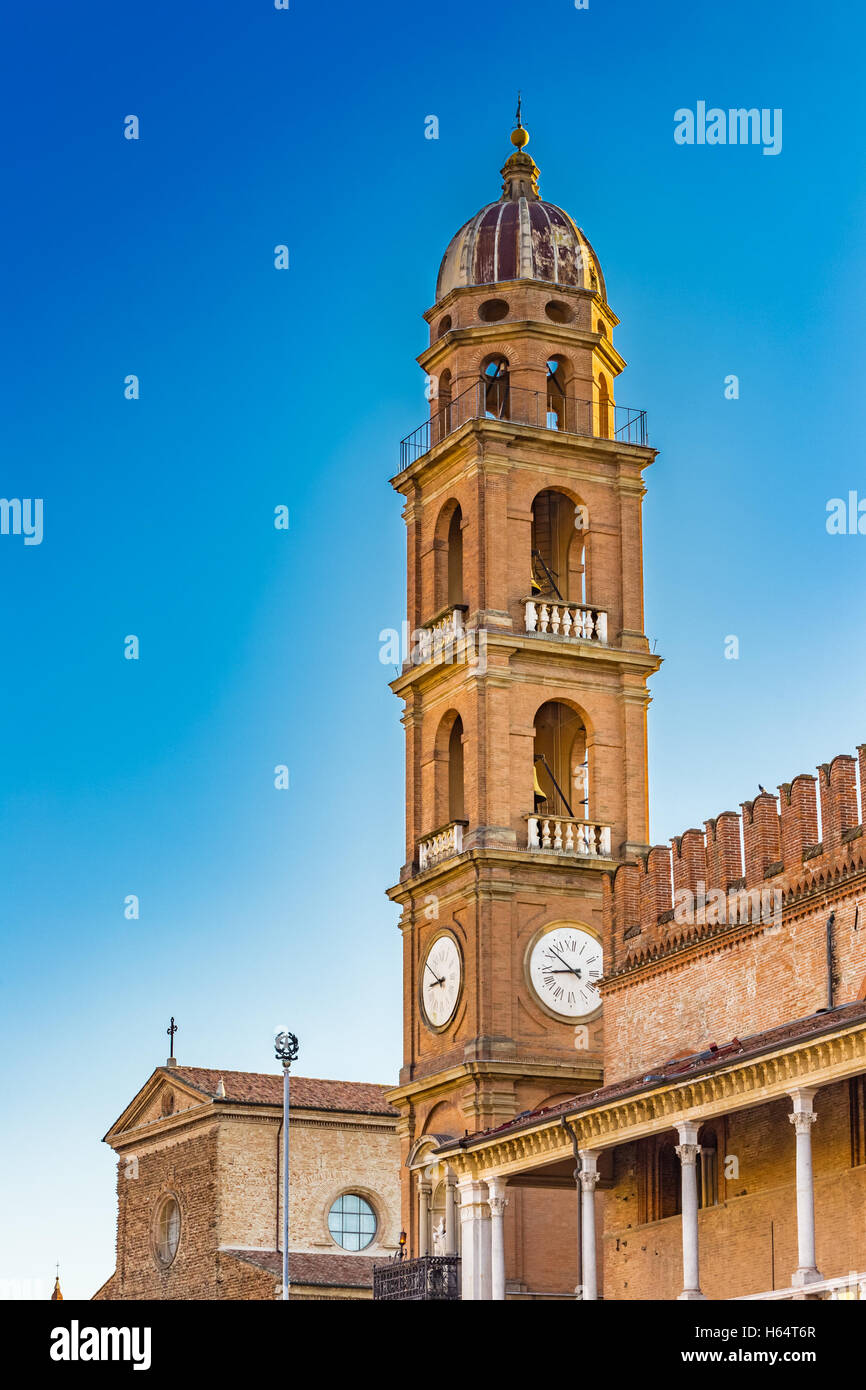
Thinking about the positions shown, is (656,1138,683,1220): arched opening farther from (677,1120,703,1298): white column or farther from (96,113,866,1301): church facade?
(677,1120,703,1298): white column

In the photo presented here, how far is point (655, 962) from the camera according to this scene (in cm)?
3766

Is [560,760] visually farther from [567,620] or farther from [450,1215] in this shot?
[450,1215]

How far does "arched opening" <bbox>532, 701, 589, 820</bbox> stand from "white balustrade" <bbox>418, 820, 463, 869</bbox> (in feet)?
8.39

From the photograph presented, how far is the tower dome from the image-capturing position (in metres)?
47.6

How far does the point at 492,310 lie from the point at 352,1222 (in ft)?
83.0

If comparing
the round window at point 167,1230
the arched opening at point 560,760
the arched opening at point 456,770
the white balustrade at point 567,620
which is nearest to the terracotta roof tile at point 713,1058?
the arched opening at point 456,770

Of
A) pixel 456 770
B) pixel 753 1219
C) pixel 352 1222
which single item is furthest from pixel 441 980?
pixel 352 1222

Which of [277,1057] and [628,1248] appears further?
[277,1057]

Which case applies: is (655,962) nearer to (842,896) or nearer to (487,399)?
(842,896)

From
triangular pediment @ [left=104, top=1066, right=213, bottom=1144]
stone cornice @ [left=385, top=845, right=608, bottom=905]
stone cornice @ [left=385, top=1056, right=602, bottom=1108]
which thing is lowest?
stone cornice @ [left=385, top=1056, right=602, bottom=1108]

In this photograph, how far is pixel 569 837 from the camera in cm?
4416

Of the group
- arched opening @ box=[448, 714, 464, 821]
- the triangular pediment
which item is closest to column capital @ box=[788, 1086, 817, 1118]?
arched opening @ box=[448, 714, 464, 821]
